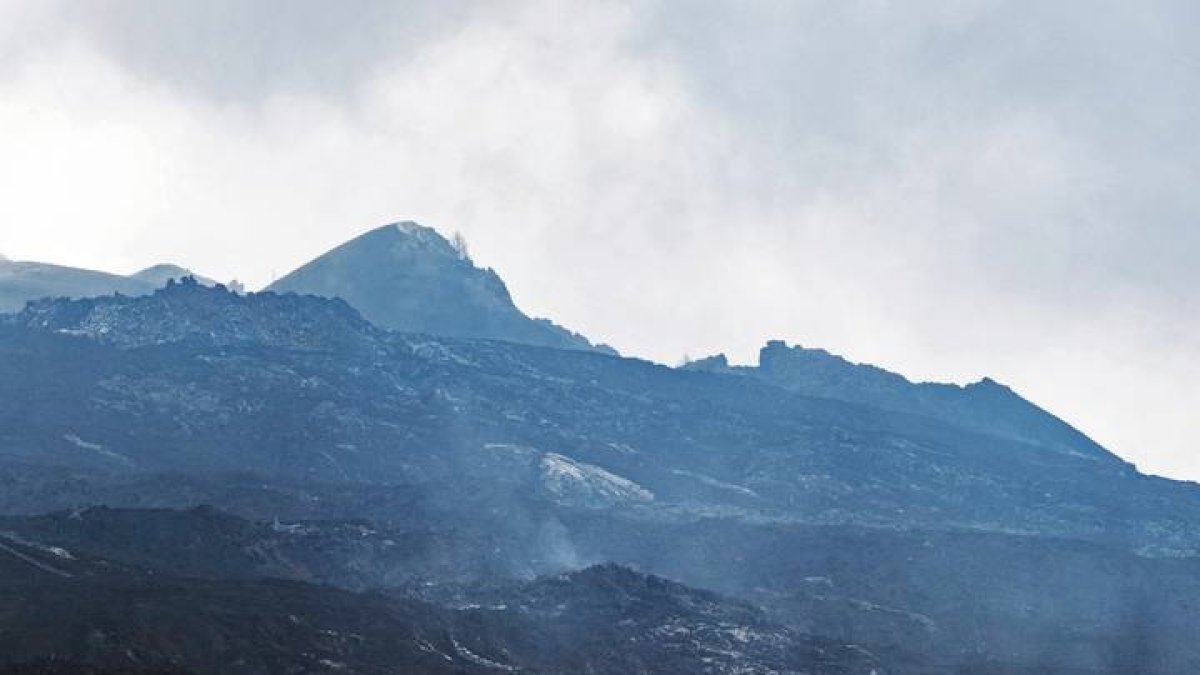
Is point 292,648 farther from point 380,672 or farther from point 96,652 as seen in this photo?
point 96,652

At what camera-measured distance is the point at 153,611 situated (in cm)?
19525

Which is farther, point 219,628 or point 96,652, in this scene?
point 219,628

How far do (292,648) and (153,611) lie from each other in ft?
58.1

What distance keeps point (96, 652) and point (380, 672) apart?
35246mm

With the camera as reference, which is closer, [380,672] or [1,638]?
[1,638]

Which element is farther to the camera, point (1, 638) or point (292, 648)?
point (292, 648)

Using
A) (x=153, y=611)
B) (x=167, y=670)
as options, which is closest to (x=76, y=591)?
(x=153, y=611)

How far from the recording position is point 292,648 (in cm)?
19838

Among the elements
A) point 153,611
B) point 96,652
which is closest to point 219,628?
point 153,611

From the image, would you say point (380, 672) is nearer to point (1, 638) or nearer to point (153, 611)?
point (153, 611)

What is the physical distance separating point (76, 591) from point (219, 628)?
19.5m

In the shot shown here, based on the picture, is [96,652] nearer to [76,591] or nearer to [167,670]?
[167,670]

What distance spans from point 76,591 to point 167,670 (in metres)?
27.0

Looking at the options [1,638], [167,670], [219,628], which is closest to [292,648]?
[219,628]
